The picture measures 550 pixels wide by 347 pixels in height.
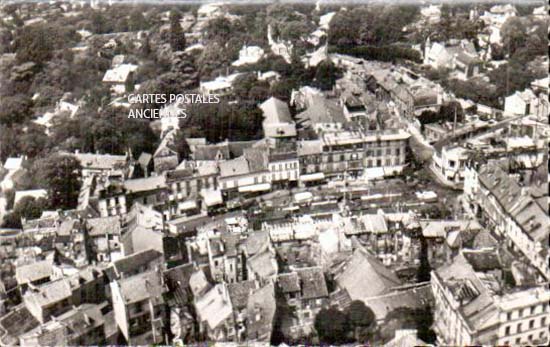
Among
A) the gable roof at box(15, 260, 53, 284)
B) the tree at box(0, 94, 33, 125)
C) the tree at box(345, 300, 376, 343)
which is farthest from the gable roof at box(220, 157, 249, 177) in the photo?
the tree at box(0, 94, 33, 125)

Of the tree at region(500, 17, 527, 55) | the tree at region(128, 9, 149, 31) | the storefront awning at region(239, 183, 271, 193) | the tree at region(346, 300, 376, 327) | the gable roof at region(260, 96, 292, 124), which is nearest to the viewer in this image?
the tree at region(346, 300, 376, 327)

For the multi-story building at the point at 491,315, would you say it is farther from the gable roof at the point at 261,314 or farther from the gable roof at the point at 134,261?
the gable roof at the point at 134,261

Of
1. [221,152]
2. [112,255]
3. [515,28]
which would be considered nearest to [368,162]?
[221,152]

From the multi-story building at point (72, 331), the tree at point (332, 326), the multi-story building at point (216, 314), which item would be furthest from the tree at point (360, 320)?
the multi-story building at point (72, 331)

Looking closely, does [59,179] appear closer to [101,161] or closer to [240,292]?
[101,161]

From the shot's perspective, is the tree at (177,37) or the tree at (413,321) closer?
the tree at (413,321)

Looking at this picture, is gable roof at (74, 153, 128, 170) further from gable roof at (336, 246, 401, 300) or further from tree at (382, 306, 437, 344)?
tree at (382, 306, 437, 344)
